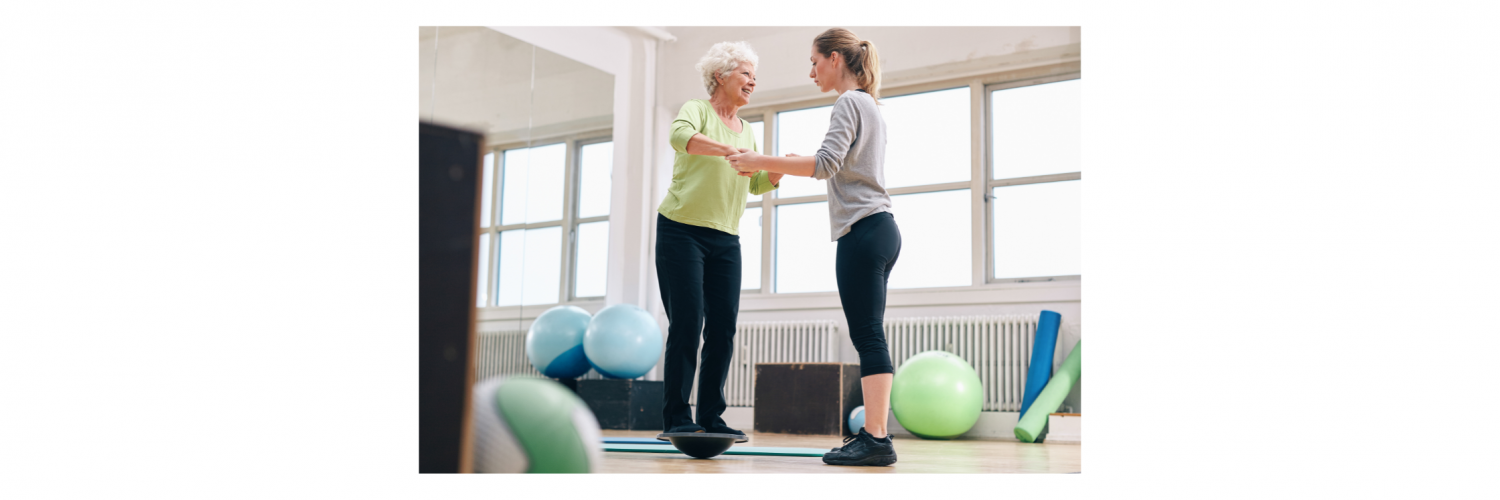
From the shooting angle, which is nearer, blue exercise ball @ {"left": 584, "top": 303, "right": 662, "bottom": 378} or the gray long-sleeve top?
the gray long-sleeve top

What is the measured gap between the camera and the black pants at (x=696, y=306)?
7.31ft

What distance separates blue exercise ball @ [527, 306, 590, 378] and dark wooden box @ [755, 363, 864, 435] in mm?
877

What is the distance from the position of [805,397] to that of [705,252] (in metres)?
1.92

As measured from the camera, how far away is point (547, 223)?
4336mm

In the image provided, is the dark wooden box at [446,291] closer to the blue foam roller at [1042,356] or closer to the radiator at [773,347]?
the blue foam roller at [1042,356]

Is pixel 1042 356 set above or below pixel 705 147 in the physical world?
below

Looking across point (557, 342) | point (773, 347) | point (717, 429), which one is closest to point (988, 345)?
point (773, 347)

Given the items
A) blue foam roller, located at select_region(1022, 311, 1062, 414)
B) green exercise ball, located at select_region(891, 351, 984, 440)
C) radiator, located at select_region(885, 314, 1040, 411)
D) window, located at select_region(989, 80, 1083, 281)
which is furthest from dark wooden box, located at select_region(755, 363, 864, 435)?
window, located at select_region(989, 80, 1083, 281)

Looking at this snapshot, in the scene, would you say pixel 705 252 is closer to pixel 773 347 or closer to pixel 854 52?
pixel 854 52

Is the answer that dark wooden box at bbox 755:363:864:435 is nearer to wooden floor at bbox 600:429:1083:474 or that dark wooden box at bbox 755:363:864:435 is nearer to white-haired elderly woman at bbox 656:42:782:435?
wooden floor at bbox 600:429:1083:474

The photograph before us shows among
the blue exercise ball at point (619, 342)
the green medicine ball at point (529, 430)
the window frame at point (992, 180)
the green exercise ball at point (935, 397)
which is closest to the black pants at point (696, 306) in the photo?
the green medicine ball at point (529, 430)

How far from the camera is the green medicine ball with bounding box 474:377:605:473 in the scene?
94 centimetres
